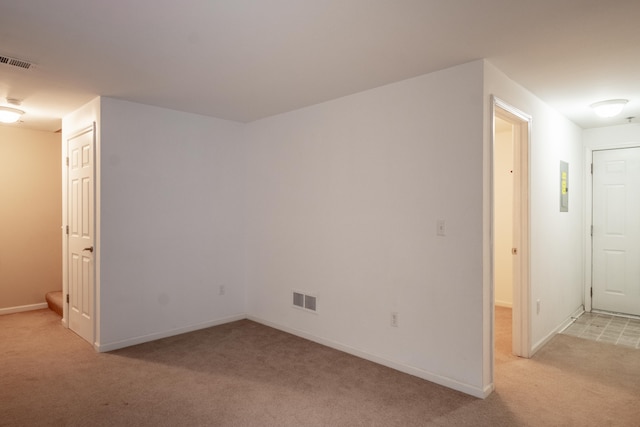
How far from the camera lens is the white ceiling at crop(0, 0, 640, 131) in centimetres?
208

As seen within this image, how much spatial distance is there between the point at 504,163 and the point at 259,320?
13.3ft

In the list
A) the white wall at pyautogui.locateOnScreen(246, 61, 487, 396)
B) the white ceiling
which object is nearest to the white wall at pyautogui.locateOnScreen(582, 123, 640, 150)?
the white ceiling

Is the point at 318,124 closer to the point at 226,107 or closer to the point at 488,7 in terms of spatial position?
the point at 226,107

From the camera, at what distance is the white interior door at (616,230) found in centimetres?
478

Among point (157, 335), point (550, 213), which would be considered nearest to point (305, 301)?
point (157, 335)

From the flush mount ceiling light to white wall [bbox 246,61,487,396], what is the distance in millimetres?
1941

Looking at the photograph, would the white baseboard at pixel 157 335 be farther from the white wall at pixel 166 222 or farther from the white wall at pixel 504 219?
the white wall at pixel 504 219

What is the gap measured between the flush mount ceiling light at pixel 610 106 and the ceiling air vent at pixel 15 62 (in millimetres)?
5045

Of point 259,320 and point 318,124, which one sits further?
point 259,320

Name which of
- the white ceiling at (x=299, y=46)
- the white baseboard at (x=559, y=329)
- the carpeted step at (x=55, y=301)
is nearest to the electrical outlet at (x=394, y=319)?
the white baseboard at (x=559, y=329)

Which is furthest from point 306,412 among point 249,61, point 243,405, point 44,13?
point 44,13

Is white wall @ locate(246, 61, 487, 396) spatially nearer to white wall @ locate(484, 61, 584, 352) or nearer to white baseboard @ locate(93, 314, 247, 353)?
white wall @ locate(484, 61, 584, 352)

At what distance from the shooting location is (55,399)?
9.01ft

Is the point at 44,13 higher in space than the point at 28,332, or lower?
higher
